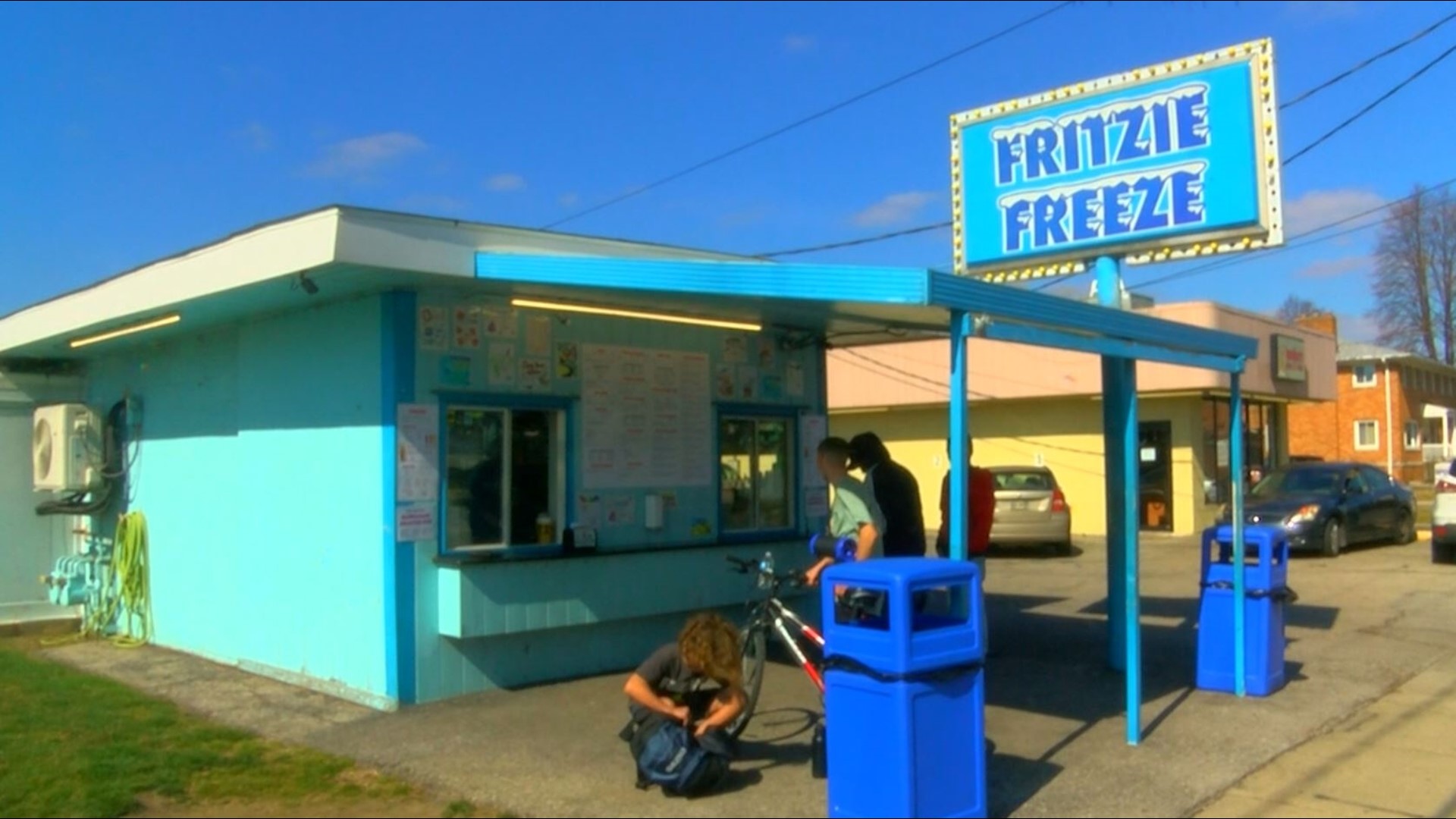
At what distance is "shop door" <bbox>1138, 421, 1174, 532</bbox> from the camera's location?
2297 cm

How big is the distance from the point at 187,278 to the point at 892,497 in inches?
212

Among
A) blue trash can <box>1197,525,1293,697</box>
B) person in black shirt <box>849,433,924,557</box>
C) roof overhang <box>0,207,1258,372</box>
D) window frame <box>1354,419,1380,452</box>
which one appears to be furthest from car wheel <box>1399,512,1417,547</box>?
window frame <box>1354,419,1380,452</box>

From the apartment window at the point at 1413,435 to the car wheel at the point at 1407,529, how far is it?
2503 centimetres

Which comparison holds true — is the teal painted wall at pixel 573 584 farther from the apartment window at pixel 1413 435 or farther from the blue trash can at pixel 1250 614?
the apartment window at pixel 1413 435

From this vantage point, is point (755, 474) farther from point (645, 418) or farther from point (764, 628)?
point (764, 628)

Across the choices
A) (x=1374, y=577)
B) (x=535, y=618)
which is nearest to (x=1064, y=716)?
(x=535, y=618)

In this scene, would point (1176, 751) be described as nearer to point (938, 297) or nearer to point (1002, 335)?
point (1002, 335)

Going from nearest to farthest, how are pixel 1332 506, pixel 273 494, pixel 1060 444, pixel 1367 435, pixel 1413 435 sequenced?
pixel 273 494 → pixel 1332 506 → pixel 1060 444 → pixel 1367 435 → pixel 1413 435

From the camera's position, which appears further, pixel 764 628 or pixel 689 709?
pixel 764 628

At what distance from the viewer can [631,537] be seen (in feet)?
33.2

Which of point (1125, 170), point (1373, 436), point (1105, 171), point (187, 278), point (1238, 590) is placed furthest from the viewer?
point (1373, 436)

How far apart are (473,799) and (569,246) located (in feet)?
14.1

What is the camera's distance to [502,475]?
372 inches

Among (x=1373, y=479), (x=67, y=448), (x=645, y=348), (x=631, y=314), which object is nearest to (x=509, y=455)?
(x=631, y=314)
